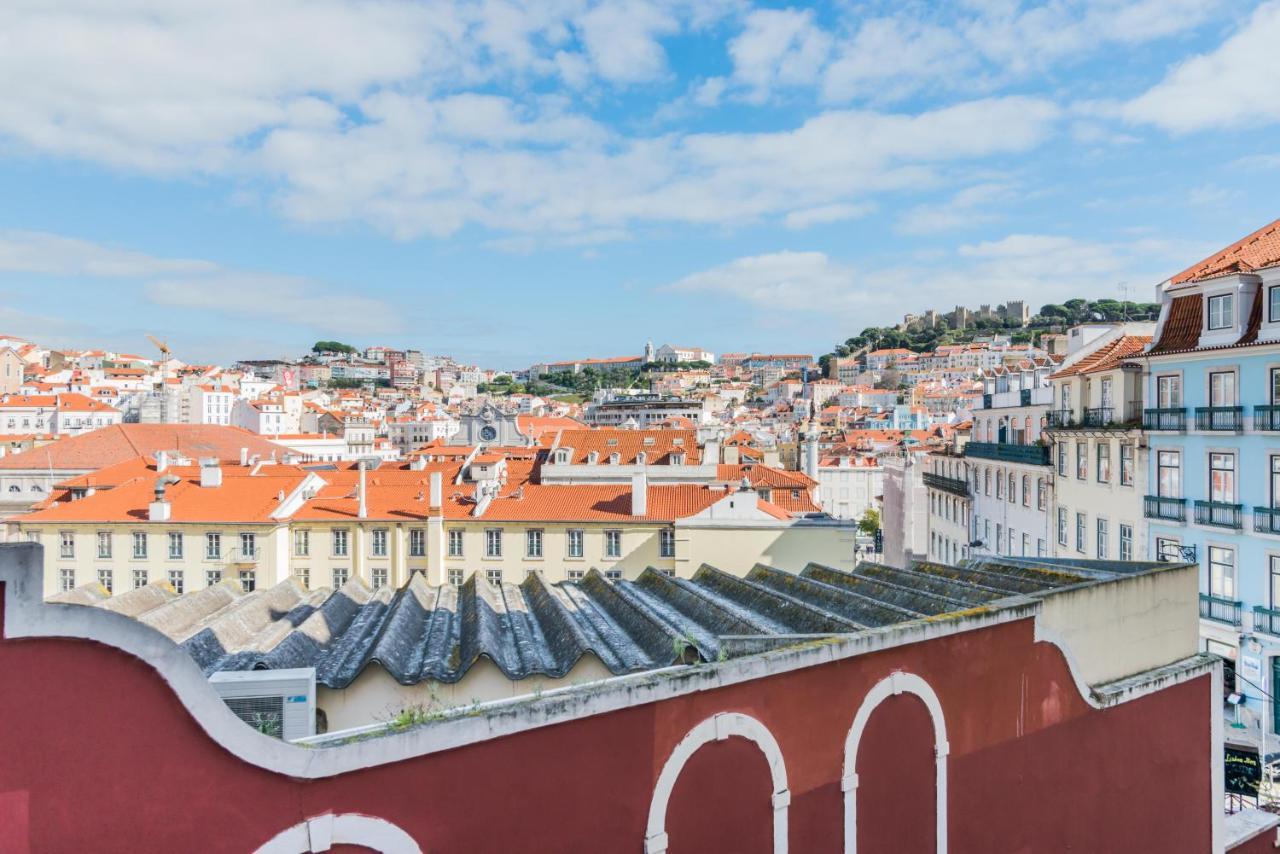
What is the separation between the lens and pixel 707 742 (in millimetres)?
5508

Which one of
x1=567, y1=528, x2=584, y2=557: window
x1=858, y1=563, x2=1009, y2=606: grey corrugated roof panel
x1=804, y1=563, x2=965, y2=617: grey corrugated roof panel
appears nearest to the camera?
x1=804, y1=563, x2=965, y2=617: grey corrugated roof panel

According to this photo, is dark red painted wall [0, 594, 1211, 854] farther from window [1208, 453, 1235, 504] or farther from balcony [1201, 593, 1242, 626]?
window [1208, 453, 1235, 504]

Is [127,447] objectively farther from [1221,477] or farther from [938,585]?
[1221,477]

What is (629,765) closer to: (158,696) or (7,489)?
(158,696)

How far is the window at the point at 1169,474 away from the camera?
22172 millimetres

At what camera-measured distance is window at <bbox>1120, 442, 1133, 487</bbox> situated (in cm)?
2388

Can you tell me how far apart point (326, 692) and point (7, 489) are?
213 feet

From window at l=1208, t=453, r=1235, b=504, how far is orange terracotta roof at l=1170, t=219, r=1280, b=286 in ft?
15.7

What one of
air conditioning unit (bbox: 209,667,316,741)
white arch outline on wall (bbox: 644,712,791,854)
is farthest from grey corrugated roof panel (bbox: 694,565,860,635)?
air conditioning unit (bbox: 209,667,316,741)

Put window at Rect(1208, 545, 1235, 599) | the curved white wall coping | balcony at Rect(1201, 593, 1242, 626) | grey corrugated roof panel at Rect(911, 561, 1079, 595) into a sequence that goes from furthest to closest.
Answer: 1. window at Rect(1208, 545, 1235, 599)
2. balcony at Rect(1201, 593, 1242, 626)
3. grey corrugated roof panel at Rect(911, 561, 1079, 595)
4. the curved white wall coping

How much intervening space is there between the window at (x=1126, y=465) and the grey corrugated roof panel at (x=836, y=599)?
1821 cm

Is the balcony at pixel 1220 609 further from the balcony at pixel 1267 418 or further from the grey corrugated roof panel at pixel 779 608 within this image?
the grey corrugated roof panel at pixel 779 608

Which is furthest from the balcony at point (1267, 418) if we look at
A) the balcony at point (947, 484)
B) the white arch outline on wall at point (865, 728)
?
the white arch outline on wall at point (865, 728)

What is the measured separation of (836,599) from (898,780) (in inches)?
89.2
